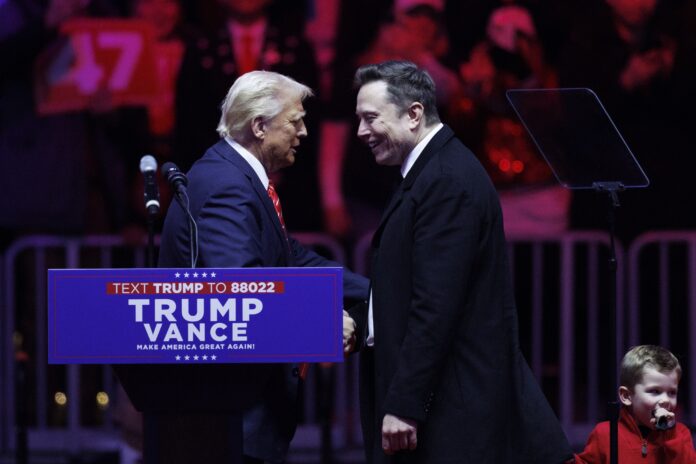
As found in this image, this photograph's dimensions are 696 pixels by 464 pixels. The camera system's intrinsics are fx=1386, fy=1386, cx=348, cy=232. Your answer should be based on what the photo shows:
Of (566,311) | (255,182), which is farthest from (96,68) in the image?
(255,182)

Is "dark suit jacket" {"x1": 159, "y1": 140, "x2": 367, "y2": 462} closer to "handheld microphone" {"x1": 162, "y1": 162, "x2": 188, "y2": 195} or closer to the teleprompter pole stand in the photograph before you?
"handheld microphone" {"x1": 162, "y1": 162, "x2": 188, "y2": 195}

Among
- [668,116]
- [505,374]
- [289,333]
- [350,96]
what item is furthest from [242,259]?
[668,116]

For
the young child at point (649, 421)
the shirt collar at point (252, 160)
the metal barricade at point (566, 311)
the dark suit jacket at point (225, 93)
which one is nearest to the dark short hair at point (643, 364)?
the young child at point (649, 421)

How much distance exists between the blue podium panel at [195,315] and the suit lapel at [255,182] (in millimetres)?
743

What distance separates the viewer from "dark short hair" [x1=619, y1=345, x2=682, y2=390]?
4.58 meters

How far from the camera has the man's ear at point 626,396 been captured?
→ 4648 millimetres

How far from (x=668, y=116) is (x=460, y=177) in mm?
4383

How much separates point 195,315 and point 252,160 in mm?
947

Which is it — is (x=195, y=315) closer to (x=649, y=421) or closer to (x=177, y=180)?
(x=177, y=180)

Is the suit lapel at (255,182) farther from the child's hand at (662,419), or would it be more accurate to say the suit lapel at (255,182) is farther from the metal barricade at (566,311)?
the metal barricade at (566,311)

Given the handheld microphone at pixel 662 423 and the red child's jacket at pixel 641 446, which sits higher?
the handheld microphone at pixel 662 423

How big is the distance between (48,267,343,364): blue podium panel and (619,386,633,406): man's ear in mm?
1339

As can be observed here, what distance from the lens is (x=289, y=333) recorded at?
12.2 ft

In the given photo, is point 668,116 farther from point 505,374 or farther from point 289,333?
point 289,333
